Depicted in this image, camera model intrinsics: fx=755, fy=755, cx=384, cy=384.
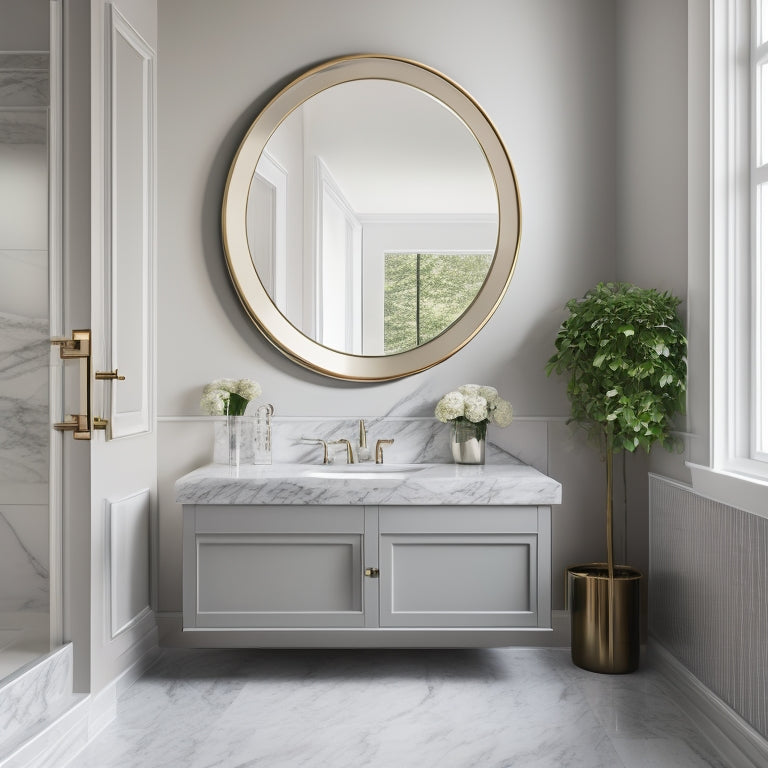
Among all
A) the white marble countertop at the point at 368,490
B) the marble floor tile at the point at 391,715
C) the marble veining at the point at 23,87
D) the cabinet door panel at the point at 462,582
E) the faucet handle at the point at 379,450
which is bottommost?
the marble floor tile at the point at 391,715

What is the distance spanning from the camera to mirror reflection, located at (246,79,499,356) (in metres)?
2.94

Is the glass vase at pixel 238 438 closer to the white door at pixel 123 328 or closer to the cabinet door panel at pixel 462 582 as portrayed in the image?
the white door at pixel 123 328

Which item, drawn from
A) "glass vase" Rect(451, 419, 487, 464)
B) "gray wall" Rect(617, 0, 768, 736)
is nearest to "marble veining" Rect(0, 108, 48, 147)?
"glass vase" Rect(451, 419, 487, 464)

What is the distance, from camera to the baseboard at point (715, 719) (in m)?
1.95

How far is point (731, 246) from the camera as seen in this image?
7.36 ft

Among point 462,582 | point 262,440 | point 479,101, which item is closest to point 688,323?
point 462,582

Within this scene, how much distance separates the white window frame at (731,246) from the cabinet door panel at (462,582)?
2.15ft

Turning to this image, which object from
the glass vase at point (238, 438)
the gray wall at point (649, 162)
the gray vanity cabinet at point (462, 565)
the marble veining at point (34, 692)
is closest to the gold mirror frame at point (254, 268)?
the glass vase at point (238, 438)

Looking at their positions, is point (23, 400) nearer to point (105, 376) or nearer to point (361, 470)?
point (105, 376)

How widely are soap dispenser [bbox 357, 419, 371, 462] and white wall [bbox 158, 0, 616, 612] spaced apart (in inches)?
6.6

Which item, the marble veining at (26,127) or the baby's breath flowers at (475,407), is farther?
the baby's breath flowers at (475,407)

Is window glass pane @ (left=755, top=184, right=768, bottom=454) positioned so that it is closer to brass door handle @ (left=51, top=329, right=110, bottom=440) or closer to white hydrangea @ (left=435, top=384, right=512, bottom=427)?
white hydrangea @ (left=435, top=384, right=512, bottom=427)

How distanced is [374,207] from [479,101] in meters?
0.60

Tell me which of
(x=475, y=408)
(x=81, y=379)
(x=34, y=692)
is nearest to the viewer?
(x=34, y=692)
